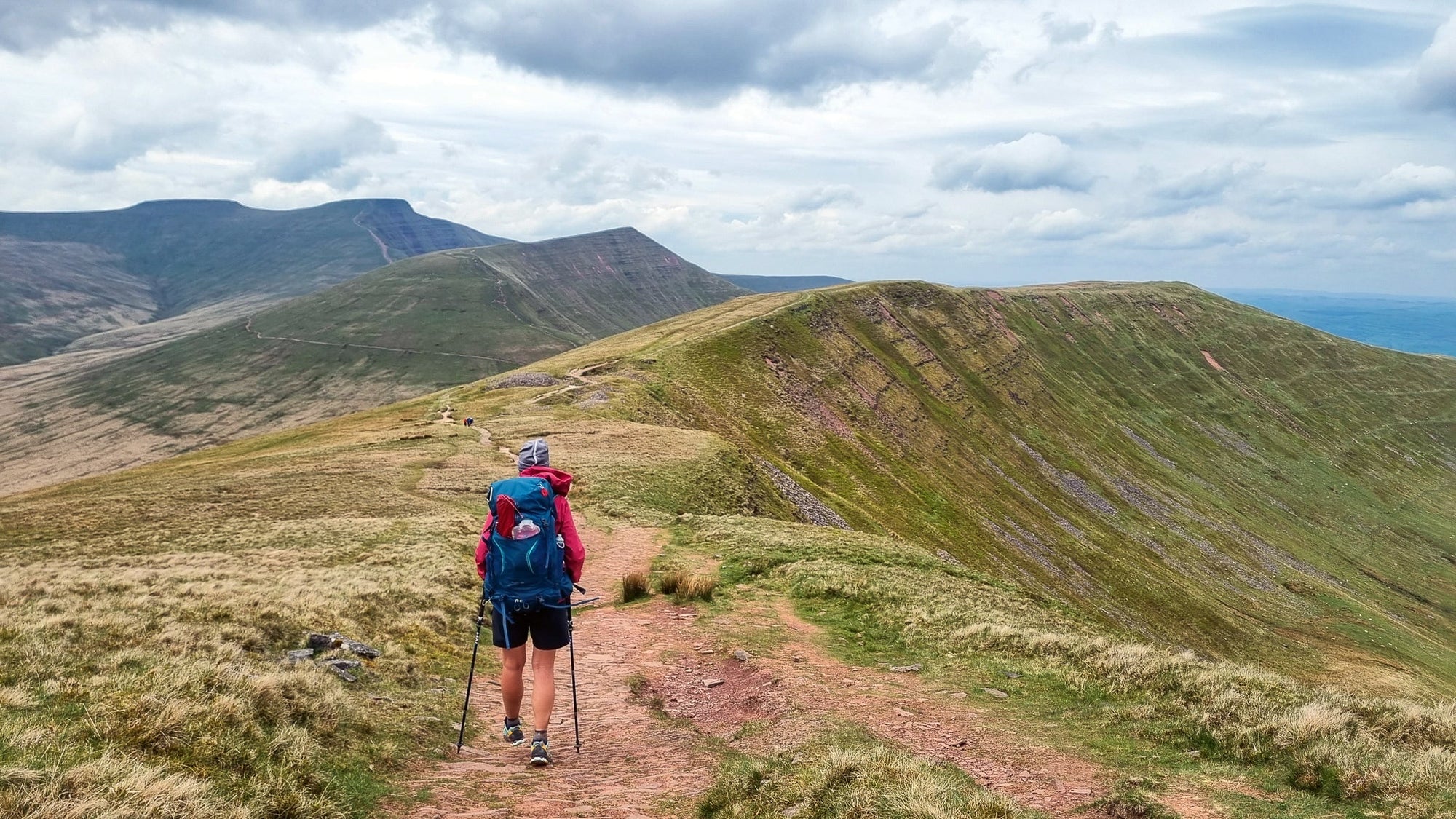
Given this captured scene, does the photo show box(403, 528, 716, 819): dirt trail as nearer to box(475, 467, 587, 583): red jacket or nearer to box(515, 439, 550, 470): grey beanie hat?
box(475, 467, 587, 583): red jacket

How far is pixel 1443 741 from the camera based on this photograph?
1053 cm

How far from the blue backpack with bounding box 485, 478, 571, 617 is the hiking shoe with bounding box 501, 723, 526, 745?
2165 mm

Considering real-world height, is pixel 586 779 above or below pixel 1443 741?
below

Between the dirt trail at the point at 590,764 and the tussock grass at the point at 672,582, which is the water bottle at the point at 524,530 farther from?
→ the tussock grass at the point at 672,582

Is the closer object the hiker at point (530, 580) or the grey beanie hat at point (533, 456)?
the hiker at point (530, 580)

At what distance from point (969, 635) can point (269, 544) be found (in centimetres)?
2490

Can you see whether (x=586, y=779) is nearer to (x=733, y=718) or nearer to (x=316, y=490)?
(x=733, y=718)

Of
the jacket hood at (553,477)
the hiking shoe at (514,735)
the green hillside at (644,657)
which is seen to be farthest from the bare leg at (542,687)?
the jacket hood at (553,477)

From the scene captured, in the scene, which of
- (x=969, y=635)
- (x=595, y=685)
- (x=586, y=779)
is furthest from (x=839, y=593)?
(x=586, y=779)

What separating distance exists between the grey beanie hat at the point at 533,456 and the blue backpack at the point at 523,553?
1.98 feet

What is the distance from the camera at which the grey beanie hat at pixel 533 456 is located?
35.8 ft

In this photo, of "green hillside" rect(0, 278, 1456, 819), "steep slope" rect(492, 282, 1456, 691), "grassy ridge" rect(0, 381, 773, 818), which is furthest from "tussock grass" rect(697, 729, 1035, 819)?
"steep slope" rect(492, 282, 1456, 691)

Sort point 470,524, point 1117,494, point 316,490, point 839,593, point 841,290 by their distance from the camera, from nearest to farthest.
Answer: point 839,593, point 470,524, point 316,490, point 1117,494, point 841,290

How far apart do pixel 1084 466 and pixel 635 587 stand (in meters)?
121
